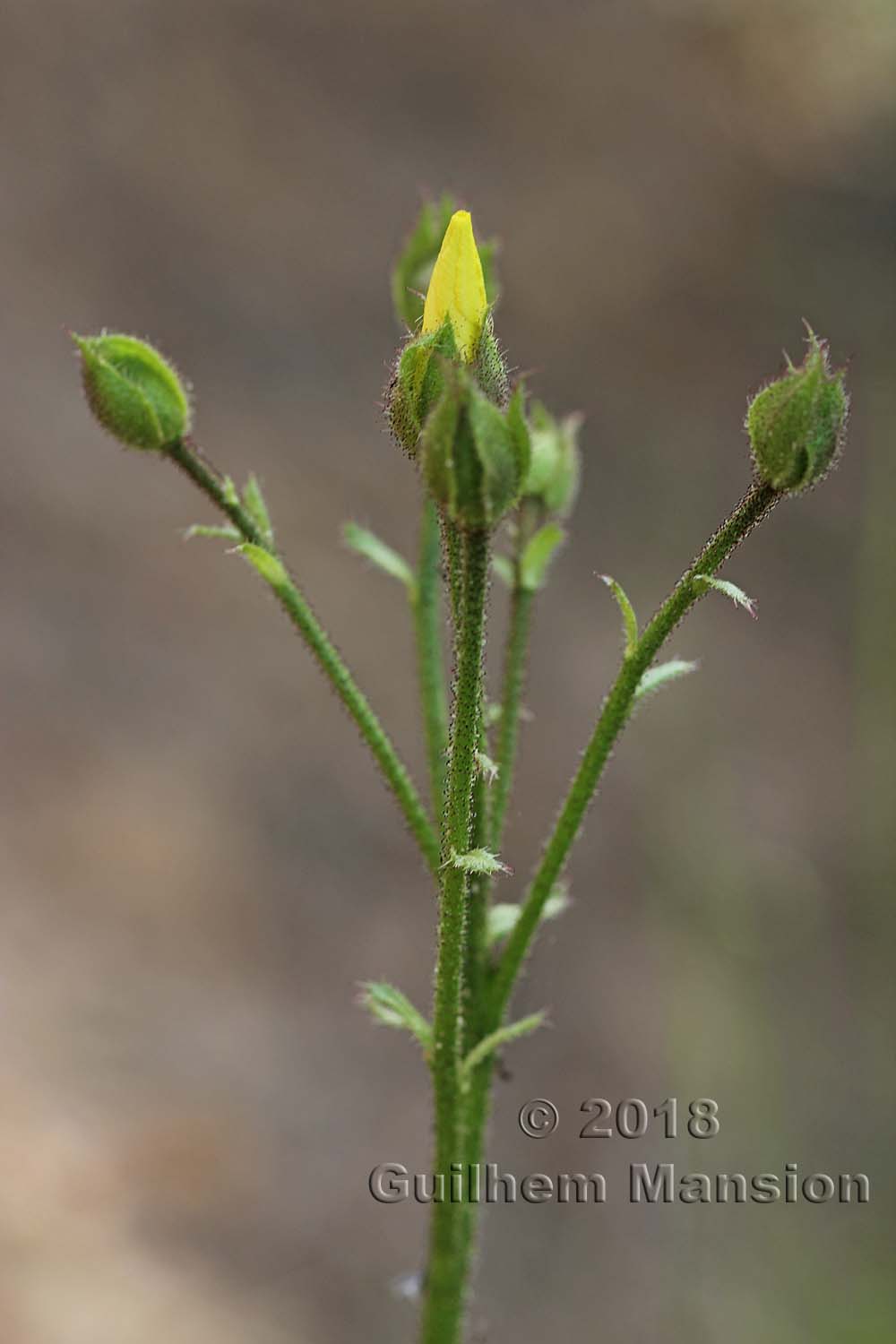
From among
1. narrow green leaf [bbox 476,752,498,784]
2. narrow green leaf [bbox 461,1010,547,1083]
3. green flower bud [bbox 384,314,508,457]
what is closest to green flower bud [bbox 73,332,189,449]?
green flower bud [bbox 384,314,508,457]

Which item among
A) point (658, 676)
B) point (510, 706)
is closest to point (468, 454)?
point (658, 676)

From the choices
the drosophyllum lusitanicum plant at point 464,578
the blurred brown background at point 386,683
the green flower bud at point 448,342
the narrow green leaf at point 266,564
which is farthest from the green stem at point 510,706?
the blurred brown background at point 386,683

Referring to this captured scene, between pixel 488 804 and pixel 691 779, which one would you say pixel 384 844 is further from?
pixel 488 804

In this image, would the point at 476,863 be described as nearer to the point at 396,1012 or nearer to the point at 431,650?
the point at 396,1012

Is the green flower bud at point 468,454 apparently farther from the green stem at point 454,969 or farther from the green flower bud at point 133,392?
the green flower bud at point 133,392

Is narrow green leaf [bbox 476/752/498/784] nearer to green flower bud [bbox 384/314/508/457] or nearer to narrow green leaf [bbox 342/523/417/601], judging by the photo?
green flower bud [bbox 384/314/508/457]

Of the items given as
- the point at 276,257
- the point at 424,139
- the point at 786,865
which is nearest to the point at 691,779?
the point at 786,865
